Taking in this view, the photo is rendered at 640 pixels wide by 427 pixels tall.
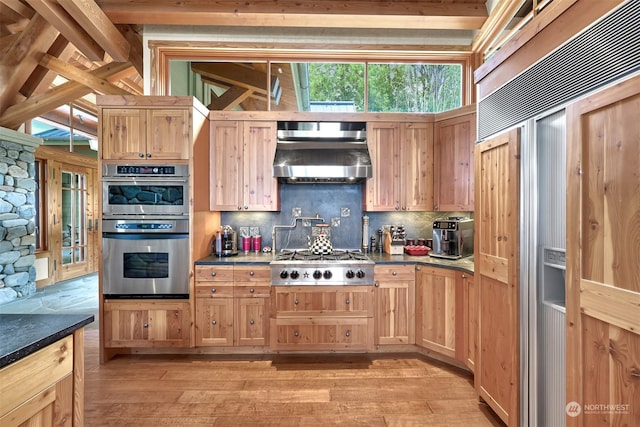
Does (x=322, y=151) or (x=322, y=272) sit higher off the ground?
(x=322, y=151)

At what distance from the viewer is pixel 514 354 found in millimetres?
1893

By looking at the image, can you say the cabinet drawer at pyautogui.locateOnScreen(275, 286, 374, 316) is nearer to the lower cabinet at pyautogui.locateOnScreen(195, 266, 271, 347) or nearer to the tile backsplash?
the lower cabinet at pyautogui.locateOnScreen(195, 266, 271, 347)

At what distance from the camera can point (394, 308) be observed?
303cm

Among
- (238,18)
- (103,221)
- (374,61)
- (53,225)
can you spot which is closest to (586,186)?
(374,61)

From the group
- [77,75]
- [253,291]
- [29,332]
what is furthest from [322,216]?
[77,75]

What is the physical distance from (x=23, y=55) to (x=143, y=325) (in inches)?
158

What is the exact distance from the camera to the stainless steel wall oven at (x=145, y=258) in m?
2.92

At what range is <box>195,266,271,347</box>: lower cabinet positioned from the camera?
9.83ft

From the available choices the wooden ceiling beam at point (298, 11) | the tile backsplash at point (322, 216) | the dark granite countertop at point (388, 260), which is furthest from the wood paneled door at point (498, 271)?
the wooden ceiling beam at point (298, 11)

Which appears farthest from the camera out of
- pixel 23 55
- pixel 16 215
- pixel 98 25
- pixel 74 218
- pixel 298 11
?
pixel 74 218

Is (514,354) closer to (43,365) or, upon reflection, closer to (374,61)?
(43,365)

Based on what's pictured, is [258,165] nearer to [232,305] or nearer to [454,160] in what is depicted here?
[232,305]

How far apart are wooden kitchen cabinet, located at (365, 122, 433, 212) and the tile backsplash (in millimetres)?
323

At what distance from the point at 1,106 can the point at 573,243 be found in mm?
6746
